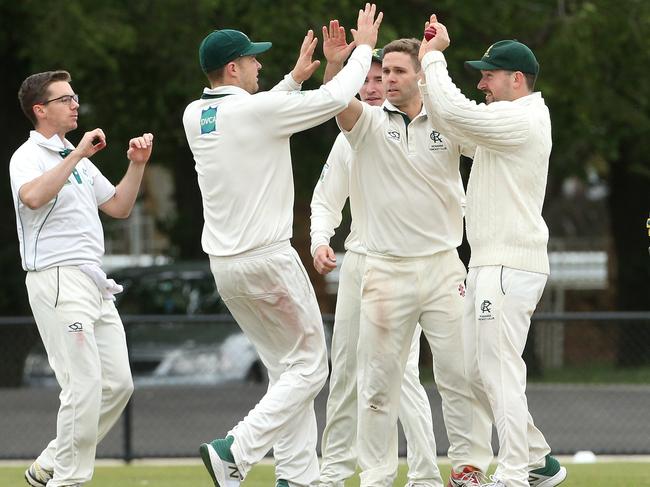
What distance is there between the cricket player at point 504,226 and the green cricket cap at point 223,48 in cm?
97

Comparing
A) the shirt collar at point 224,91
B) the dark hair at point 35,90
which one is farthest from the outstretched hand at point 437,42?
the dark hair at point 35,90

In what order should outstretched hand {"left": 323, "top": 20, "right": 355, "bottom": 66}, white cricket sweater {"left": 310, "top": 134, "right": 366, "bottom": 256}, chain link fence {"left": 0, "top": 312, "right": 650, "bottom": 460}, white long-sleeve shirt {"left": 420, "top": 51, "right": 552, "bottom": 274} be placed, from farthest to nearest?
chain link fence {"left": 0, "top": 312, "right": 650, "bottom": 460} < white cricket sweater {"left": 310, "top": 134, "right": 366, "bottom": 256} < outstretched hand {"left": 323, "top": 20, "right": 355, "bottom": 66} < white long-sleeve shirt {"left": 420, "top": 51, "right": 552, "bottom": 274}

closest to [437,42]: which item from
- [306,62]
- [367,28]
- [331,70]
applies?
[367,28]

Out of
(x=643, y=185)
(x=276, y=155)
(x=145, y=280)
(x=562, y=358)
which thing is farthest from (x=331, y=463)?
(x=643, y=185)

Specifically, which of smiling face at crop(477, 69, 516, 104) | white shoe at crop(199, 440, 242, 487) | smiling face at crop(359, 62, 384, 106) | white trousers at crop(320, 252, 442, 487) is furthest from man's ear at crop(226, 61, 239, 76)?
white shoe at crop(199, 440, 242, 487)

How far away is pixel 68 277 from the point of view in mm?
8055

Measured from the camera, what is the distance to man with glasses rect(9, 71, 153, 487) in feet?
26.3

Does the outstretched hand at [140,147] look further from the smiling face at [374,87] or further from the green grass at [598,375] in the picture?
the green grass at [598,375]

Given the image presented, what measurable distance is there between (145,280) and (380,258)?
944cm

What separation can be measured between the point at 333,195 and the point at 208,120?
1.40 meters

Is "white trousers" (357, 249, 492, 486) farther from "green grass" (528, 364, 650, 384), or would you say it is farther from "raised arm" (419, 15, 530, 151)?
"green grass" (528, 364, 650, 384)

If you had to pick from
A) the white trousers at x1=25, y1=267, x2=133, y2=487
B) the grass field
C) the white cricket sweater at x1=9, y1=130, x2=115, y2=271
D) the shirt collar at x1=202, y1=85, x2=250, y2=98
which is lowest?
the grass field

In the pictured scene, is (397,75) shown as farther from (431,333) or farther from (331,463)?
(331,463)

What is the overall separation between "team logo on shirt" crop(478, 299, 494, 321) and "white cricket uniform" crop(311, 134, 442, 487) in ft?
2.60
